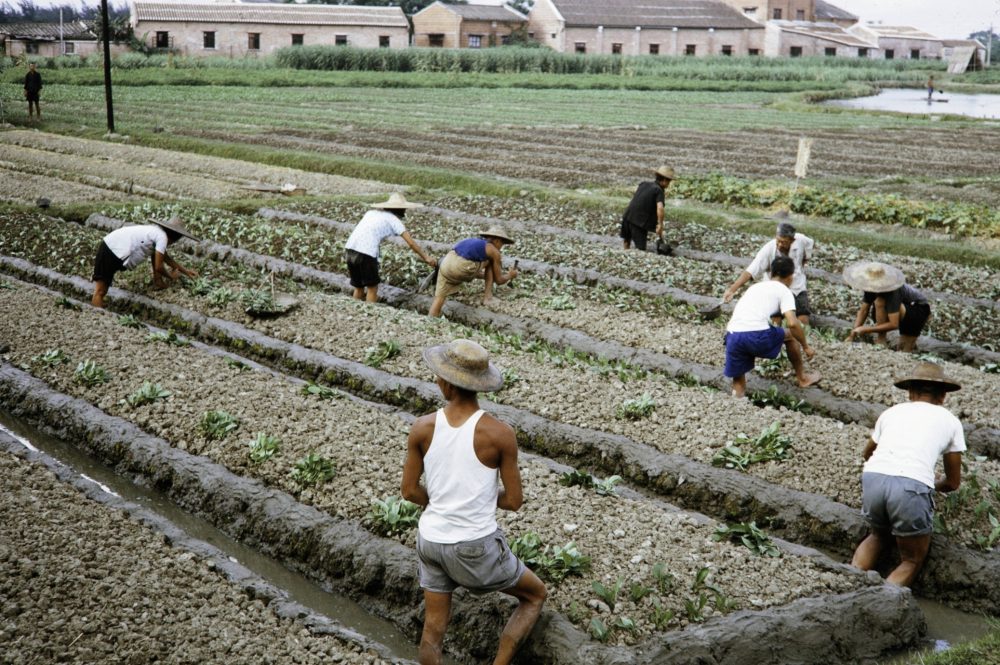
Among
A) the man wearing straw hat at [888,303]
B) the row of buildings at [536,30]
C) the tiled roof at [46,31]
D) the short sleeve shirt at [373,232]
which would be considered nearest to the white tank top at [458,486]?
the man wearing straw hat at [888,303]

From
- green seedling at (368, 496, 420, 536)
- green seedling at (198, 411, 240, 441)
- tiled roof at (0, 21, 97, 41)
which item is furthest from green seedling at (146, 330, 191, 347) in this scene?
tiled roof at (0, 21, 97, 41)

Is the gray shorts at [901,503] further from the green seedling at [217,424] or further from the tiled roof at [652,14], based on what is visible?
the tiled roof at [652,14]

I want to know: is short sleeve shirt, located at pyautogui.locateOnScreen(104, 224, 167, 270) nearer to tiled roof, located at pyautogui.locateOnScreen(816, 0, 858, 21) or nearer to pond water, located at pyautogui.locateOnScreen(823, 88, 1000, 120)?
pond water, located at pyautogui.locateOnScreen(823, 88, 1000, 120)

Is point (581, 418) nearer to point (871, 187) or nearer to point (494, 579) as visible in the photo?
point (494, 579)

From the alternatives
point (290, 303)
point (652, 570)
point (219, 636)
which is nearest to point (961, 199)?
point (290, 303)

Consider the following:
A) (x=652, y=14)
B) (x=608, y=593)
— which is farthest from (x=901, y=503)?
(x=652, y=14)

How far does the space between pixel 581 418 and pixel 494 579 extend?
3530 mm

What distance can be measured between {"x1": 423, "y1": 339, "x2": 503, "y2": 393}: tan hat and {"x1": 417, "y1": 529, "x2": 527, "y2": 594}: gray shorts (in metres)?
0.74

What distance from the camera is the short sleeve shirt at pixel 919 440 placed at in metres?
6.57

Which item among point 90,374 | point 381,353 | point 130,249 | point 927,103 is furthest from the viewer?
point 927,103

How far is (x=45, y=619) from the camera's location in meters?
5.54

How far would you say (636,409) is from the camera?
873 cm

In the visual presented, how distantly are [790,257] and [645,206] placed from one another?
4.46 m

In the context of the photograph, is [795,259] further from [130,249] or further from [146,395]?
[130,249]
